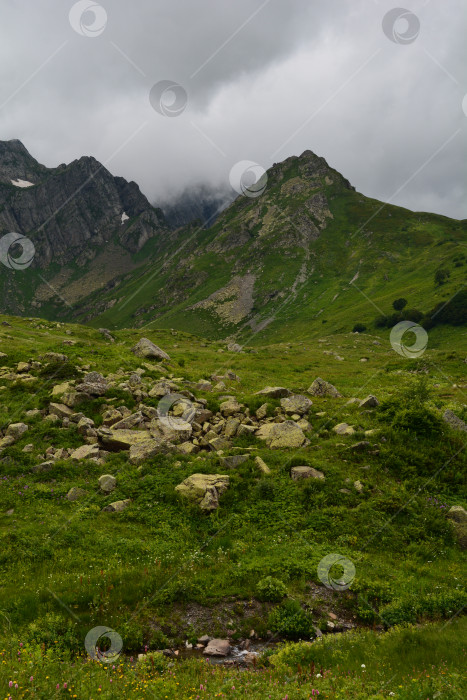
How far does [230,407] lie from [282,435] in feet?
13.5

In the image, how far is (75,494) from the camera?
13430 mm

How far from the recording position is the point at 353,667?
6.98 meters

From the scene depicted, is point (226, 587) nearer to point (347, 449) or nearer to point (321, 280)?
point (347, 449)

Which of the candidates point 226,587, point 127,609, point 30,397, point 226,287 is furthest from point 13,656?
point 226,287

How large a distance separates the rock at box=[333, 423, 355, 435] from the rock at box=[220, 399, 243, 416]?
209 inches


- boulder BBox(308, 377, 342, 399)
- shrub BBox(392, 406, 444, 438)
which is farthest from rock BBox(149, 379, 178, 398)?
shrub BBox(392, 406, 444, 438)

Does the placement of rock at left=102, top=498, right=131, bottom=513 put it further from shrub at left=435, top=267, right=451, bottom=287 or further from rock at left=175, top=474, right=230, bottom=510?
shrub at left=435, top=267, right=451, bottom=287

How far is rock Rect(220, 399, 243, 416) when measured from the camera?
65.8ft

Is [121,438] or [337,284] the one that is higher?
[337,284]

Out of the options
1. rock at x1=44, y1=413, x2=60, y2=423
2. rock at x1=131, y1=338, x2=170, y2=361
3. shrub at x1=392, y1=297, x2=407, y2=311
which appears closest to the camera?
rock at x1=44, y1=413, x2=60, y2=423

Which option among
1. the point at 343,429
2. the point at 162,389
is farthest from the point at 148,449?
the point at 343,429

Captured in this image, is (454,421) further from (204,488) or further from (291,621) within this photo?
(291,621)

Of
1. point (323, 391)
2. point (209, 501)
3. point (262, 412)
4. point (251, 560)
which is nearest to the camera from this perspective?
point (251, 560)

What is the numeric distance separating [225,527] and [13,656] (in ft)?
21.6
